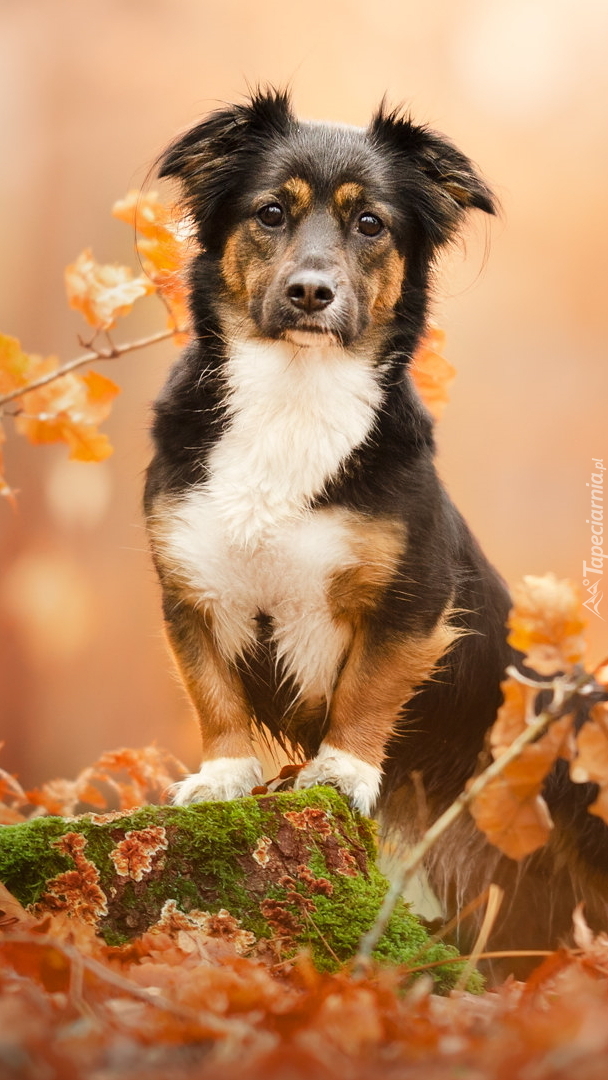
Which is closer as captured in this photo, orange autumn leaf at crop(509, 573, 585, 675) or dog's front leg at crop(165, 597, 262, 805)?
orange autumn leaf at crop(509, 573, 585, 675)

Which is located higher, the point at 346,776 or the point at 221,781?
the point at 346,776

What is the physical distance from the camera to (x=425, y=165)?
2156 mm

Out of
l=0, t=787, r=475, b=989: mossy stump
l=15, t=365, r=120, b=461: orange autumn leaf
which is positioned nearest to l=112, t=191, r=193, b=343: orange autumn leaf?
l=15, t=365, r=120, b=461: orange autumn leaf

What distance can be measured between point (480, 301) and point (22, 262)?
61.5 inches

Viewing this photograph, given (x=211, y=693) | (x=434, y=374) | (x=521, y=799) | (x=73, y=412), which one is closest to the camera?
(x=521, y=799)

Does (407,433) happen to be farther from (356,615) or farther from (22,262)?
(22,262)

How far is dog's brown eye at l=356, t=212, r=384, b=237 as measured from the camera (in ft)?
6.64

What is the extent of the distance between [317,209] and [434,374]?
613mm

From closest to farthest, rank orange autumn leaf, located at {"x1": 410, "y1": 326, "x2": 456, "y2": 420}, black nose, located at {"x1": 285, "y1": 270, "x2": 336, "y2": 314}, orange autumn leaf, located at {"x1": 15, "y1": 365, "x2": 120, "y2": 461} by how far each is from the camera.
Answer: black nose, located at {"x1": 285, "y1": 270, "x2": 336, "y2": 314} → orange autumn leaf, located at {"x1": 15, "y1": 365, "x2": 120, "y2": 461} → orange autumn leaf, located at {"x1": 410, "y1": 326, "x2": 456, "y2": 420}

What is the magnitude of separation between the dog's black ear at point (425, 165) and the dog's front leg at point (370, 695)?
922 millimetres

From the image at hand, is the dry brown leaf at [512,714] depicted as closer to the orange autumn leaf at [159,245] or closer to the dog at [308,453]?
the dog at [308,453]

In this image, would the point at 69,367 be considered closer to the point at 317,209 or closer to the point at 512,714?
the point at 317,209

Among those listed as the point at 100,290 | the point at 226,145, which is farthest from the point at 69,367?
the point at 226,145

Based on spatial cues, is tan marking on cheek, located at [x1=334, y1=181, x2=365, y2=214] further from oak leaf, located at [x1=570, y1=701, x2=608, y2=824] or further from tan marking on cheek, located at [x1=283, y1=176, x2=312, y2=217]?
oak leaf, located at [x1=570, y1=701, x2=608, y2=824]
